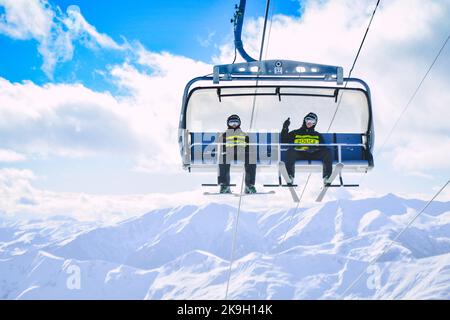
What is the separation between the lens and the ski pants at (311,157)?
33.3ft

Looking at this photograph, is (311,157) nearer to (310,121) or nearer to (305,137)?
(305,137)

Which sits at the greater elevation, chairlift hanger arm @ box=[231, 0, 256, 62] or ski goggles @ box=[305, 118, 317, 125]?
chairlift hanger arm @ box=[231, 0, 256, 62]

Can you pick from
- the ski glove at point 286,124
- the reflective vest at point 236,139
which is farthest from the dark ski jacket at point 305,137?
the reflective vest at point 236,139

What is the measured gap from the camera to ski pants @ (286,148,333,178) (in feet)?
33.3

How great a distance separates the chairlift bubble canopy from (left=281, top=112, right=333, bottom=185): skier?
141 millimetres

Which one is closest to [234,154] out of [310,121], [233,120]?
[233,120]

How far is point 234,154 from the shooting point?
10305 millimetres

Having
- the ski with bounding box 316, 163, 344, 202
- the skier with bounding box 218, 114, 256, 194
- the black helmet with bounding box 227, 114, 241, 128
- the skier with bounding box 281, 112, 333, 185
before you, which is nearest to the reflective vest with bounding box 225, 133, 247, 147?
the skier with bounding box 218, 114, 256, 194

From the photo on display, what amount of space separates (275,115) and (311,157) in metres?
1.56

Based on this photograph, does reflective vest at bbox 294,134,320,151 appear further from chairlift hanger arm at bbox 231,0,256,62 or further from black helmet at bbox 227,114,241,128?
chairlift hanger arm at bbox 231,0,256,62

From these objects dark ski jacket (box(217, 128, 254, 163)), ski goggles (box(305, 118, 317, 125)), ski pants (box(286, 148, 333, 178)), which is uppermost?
ski goggles (box(305, 118, 317, 125))

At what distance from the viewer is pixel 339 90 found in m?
10.9

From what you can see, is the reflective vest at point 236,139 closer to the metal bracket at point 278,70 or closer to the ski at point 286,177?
the ski at point 286,177
